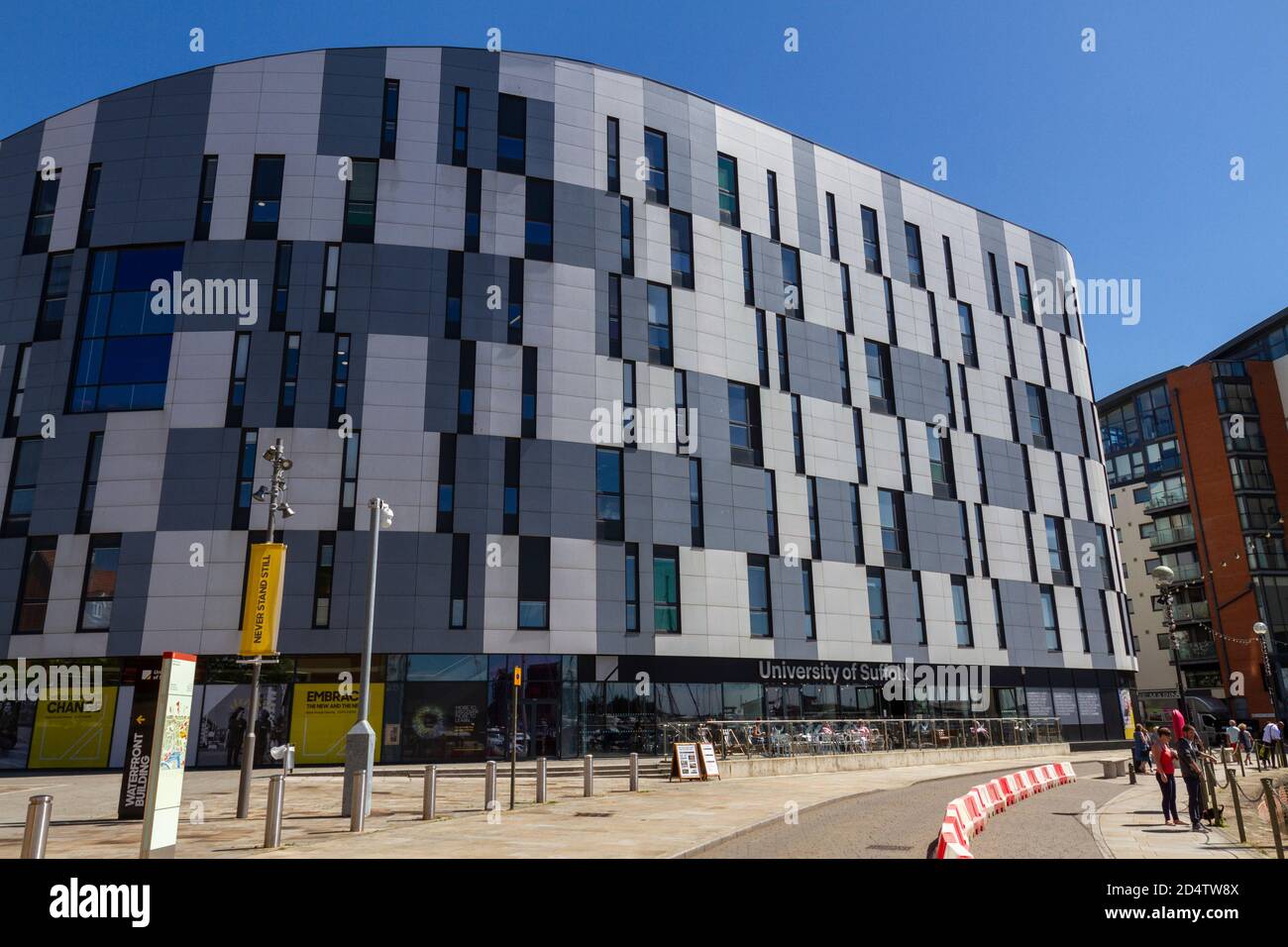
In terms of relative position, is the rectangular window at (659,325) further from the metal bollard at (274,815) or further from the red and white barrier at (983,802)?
the metal bollard at (274,815)

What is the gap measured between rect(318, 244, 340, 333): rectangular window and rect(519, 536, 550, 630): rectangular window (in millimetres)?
12715

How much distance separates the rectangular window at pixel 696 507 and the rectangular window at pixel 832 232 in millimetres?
16931

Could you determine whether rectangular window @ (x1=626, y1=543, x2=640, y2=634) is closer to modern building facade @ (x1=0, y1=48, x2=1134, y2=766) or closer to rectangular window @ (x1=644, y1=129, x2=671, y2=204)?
modern building facade @ (x1=0, y1=48, x2=1134, y2=766)

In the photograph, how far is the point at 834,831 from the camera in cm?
1523

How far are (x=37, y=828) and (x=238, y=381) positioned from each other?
100 feet

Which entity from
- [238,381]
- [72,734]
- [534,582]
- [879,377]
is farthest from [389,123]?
[879,377]

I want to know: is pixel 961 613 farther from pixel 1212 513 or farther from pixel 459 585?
pixel 1212 513

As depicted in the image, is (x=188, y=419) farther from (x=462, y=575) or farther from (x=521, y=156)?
(x=521, y=156)

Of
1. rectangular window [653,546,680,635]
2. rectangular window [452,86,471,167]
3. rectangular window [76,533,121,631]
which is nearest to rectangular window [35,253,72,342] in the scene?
rectangular window [76,533,121,631]

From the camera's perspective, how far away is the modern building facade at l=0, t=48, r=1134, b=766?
3531cm

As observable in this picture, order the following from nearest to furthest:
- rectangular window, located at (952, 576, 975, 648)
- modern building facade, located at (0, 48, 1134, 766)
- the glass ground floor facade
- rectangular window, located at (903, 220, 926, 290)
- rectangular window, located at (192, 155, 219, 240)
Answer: the glass ground floor facade < modern building facade, located at (0, 48, 1134, 766) < rectangular window, located at (192, 155, 219, 240) < rectangular window, located at (952, 576, 975, 648) < rectangular window, located at (903, 220, 926, 290)

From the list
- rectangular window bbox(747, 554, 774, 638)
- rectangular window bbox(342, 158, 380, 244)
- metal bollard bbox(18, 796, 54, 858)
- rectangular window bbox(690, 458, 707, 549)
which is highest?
rectangular window bbox(342, 158, 380, 244)

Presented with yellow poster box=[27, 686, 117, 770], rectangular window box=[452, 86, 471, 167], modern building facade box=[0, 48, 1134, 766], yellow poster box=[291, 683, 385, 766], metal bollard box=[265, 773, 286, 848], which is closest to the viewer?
metal bollard box=[265, 773, 286, 848]

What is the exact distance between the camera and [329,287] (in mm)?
38438
